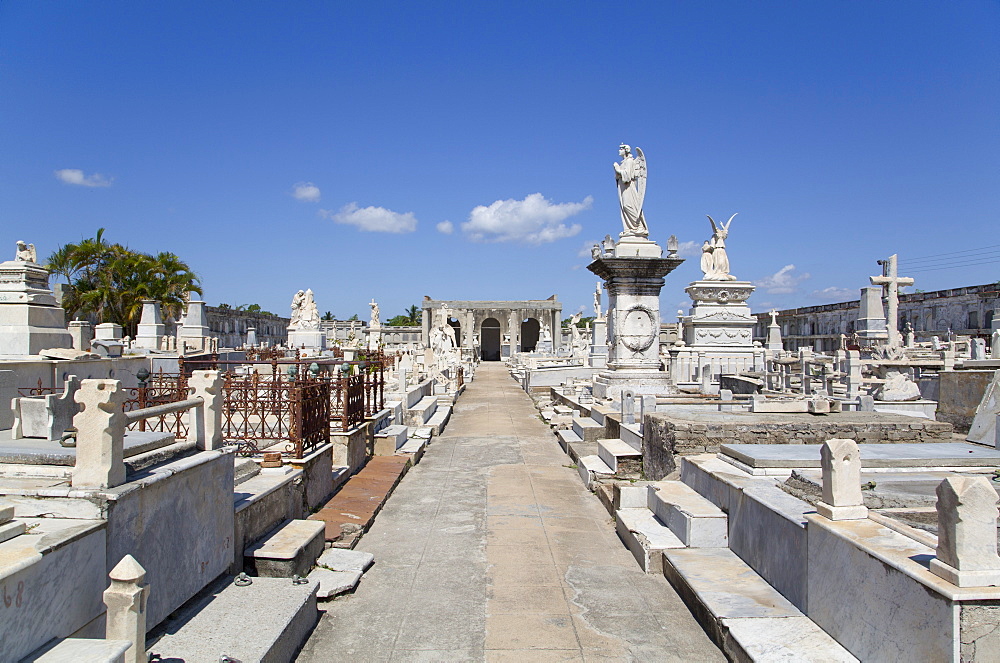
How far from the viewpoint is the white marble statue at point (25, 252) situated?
11445 mm

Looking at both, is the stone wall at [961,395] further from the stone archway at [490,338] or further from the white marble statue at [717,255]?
the stone archway at [490,338]

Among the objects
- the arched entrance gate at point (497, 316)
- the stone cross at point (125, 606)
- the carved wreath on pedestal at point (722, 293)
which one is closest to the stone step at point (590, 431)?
the stone cross at point (125, 606)

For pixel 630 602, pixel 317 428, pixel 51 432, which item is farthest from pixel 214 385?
pixel 630 602

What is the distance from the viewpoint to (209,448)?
5.15 metres

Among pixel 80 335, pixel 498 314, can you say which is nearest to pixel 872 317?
A: pixel 80 335

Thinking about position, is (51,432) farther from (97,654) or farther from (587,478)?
(587,478)

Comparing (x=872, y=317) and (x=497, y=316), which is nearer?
(x=872, y=317)

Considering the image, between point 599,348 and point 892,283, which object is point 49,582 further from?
point 892,283

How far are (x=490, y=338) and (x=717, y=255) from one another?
175ft

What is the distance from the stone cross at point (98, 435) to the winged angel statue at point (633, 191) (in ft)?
46.5

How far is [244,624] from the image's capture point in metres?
4.12

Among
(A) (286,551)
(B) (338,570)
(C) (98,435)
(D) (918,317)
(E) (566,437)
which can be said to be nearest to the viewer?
(C) (98,435)

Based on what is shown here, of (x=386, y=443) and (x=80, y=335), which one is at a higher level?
(x=80, y=335)

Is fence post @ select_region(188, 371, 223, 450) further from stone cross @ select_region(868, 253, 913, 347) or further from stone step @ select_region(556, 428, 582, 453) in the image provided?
stone cross @ select_region(868, 253, 913, 347)
